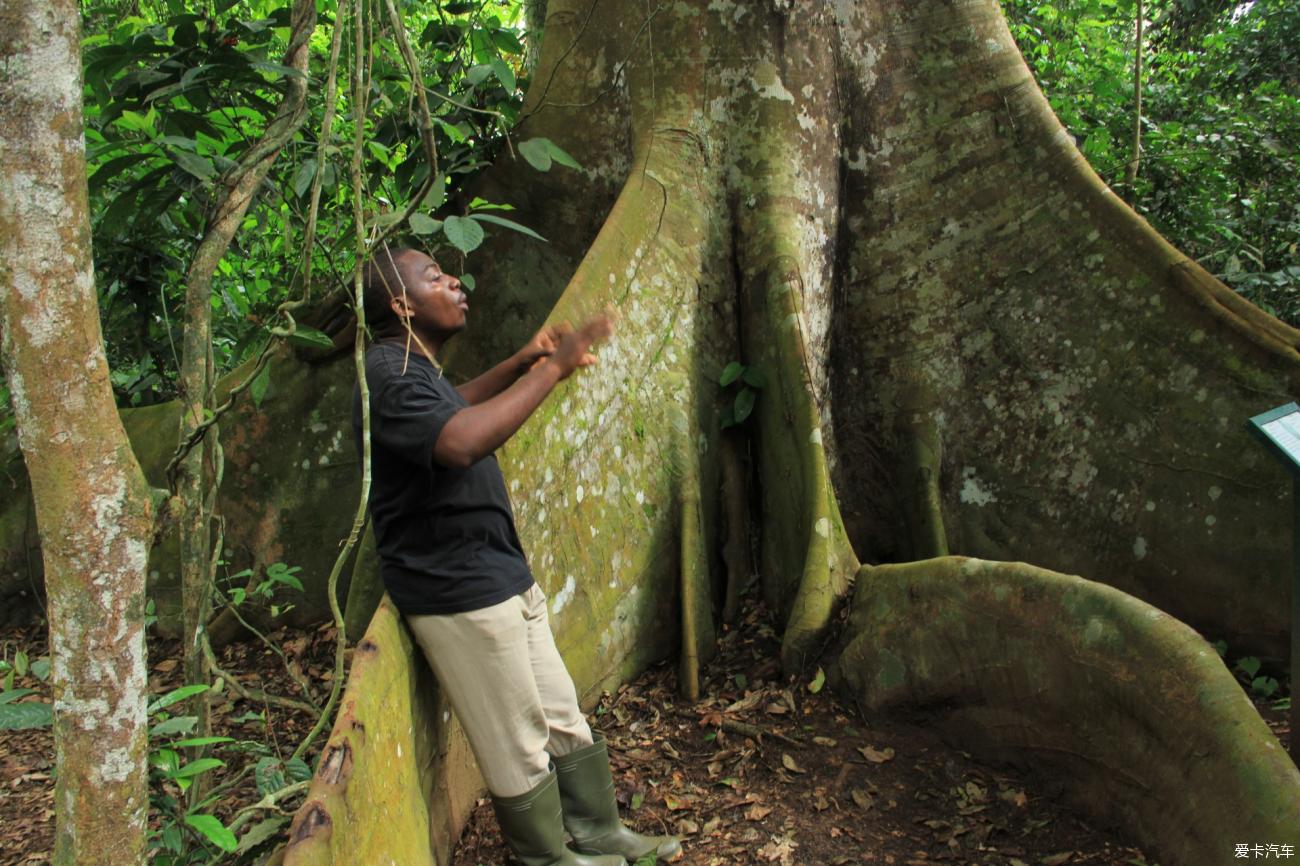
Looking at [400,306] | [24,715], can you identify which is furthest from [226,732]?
[400,306]

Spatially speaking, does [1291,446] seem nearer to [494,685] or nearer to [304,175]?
[494,685]

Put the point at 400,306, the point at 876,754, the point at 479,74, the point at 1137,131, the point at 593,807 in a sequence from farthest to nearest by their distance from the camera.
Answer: the point at 1137,131, the point at 479,74, the point at 876,754, the point at 593,807, the point at 400,306

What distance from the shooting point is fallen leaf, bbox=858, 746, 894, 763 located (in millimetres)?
3578

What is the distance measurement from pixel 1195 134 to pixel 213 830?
22.1ft

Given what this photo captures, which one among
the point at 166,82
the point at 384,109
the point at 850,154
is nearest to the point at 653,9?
the point at 850,154

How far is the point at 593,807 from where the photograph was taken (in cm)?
316

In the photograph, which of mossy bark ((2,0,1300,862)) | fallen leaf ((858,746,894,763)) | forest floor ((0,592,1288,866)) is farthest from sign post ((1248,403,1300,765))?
fallen leaf ((858,746,894,763))

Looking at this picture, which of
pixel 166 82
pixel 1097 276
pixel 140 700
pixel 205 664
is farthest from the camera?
pixel 1097 276

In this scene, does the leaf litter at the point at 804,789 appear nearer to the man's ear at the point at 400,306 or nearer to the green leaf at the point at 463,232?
the man's ear at the point at 400,306

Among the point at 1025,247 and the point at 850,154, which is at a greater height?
the point at 850,154

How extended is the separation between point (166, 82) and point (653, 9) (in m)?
2.20

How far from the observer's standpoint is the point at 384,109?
5164mm

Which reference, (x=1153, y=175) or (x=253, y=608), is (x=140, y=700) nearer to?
(x=253, y=608)

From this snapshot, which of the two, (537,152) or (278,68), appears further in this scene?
(537,152)
